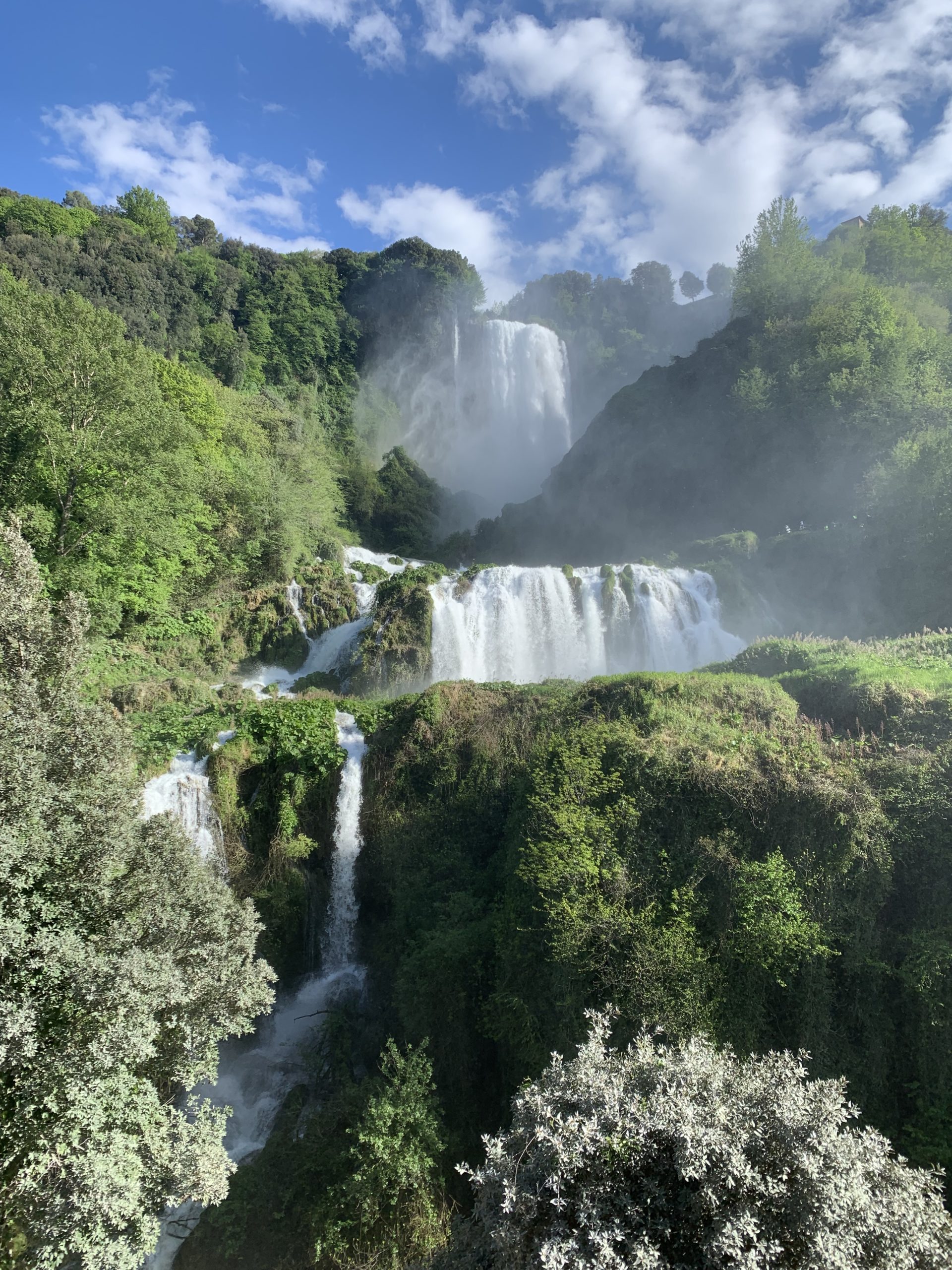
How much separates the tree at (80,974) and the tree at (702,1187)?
4.20 meters

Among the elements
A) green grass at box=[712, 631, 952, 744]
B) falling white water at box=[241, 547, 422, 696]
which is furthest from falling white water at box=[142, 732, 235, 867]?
green grass at box=[712, 631, 952, 744]

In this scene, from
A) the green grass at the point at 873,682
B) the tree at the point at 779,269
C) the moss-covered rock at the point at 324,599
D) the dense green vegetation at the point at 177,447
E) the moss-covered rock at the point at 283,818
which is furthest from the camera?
the tree at the point at 779,269

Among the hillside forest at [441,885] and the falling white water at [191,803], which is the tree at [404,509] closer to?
the hillside forest at [441,885]

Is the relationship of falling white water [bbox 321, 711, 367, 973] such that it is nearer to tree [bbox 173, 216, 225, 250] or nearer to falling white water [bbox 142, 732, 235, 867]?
falling white water [bbox 142, 732, 235, 867]

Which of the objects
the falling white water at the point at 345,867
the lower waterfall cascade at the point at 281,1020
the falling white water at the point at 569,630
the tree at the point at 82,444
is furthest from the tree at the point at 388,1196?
the falling white water at the point at 569,630

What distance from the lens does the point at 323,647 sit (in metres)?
25.6

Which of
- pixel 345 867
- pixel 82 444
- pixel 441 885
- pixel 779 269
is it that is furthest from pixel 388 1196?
pixel 779 269

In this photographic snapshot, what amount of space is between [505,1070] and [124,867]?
705 cm

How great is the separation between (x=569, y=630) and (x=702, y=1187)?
20.6 m

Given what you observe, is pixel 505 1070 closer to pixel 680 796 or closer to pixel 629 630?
pixel 680 796

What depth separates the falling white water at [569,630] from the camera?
23.7 meters

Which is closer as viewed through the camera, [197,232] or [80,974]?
[80,974]

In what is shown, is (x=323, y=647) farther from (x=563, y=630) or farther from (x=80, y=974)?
(x=80, y=974)

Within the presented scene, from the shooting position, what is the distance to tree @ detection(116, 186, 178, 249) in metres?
50.2
